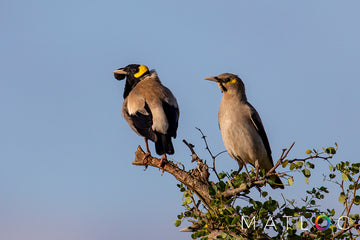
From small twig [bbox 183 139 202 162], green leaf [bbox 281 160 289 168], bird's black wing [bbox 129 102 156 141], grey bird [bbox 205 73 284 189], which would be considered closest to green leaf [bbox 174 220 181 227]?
small twig [bbox 183 139 202 162]

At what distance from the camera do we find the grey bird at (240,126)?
23.5 feet

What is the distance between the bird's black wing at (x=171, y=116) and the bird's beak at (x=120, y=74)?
172 centimetres

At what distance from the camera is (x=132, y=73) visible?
8.66 m

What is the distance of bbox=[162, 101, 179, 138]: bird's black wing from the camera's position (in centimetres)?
717

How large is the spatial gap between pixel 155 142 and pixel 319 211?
2.67m

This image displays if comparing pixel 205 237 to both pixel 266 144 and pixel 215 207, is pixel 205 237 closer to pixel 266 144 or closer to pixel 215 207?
pixel 215 207

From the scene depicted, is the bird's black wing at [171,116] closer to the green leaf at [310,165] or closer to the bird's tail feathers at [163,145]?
the bird's tail feathers at [163,145]

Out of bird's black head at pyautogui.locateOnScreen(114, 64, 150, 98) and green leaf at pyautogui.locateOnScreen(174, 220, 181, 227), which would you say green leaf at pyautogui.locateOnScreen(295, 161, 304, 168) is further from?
bird's black head at pyautogui.locateOnScreen(114, 64, 150, 98)

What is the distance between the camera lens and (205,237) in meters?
4.96

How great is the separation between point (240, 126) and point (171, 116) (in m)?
1.04

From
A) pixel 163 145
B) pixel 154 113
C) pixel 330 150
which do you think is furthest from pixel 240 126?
pixel 330 150

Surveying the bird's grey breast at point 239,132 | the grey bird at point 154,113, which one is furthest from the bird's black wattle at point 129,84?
the bird's grey breast at point 239,132

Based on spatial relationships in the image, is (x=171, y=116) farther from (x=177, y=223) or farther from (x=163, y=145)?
(x=177, y=223)

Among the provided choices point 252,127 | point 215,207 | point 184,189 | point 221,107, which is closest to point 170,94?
point 221,107
